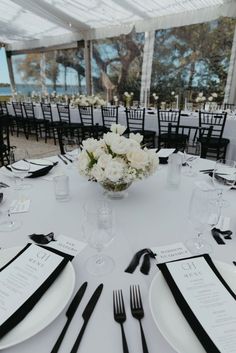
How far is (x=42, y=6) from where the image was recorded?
630cm

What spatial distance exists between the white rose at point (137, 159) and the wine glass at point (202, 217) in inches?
10.6

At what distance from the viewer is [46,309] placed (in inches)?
23.1

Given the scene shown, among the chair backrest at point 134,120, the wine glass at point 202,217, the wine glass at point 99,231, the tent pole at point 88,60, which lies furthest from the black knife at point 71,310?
the tent pole at point 88,60

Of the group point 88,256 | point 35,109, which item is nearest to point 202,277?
point 88,256

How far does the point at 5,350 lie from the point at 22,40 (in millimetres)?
11724

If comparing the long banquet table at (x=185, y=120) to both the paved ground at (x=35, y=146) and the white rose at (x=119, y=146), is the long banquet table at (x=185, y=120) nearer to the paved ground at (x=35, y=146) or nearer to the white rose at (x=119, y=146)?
the paved ground at (x=35, y=146)

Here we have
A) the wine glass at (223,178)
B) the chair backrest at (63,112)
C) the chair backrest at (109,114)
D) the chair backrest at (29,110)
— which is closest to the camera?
the wine glass at (223,178)

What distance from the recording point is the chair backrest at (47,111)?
5.93 metres

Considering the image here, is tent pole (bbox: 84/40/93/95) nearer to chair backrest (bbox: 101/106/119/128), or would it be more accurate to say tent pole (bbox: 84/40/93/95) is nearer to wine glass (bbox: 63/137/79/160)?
chair backrest (bbox: 101/106/119/128)

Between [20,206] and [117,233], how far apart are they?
1.62 ft

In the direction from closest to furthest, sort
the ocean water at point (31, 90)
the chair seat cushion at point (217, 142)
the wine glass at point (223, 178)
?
the wine glass at point (223, 178) → the chair seat cushion at point (217, 142) → the ocean water at point (31, 90)

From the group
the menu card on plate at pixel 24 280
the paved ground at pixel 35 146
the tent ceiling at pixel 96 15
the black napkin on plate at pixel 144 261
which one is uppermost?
the tent ceiling at pixel 96 15

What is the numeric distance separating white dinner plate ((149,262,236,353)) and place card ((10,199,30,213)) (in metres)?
0.68

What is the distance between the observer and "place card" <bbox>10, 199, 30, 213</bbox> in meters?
1.06
